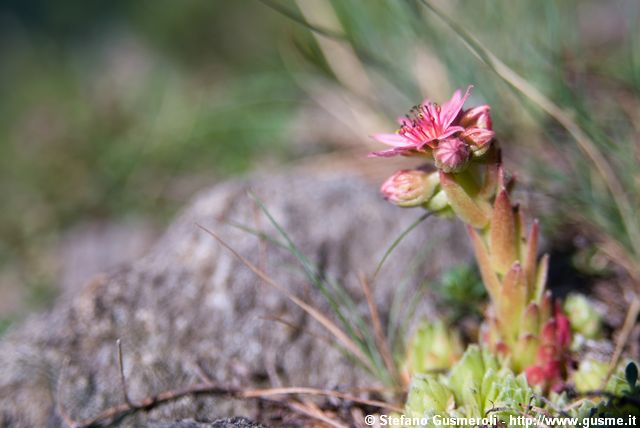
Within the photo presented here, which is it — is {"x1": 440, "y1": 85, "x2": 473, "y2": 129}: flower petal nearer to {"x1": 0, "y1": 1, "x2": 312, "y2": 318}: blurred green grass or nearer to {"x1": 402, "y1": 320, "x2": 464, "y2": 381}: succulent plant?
{"x1": 402, "y1": 320, "x2": 464, "y2": 381}: succulent plant

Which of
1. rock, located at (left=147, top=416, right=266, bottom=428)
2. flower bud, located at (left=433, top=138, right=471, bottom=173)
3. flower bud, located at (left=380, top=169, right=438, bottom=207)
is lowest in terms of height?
rock, located at (left=147, top=416, right=266, bottom=428)

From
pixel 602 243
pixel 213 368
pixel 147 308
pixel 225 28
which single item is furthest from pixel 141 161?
pixel 225 28

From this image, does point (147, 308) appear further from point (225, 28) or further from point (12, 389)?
point (225, 28)

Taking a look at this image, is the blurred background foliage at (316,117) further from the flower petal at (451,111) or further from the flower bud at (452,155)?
the flower bud at (452,155)

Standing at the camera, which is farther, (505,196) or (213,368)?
(213,368)

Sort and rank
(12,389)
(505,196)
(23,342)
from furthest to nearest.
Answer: (23,342), (12,389), (505,196)

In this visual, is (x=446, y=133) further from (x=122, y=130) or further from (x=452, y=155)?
(x=122, y=130)

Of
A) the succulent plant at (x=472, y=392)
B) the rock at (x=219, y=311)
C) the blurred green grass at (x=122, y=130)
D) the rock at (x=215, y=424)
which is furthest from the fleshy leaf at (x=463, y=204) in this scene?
the blurred green grass at (x=122, y=130)

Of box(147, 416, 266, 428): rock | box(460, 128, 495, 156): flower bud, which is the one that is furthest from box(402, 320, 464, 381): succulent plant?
box(460, 128, 495, 156): flower bud
